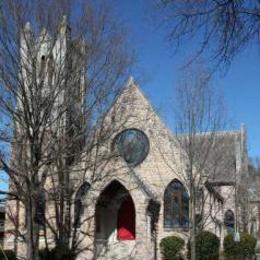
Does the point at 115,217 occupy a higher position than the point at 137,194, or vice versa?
the point at 137,194

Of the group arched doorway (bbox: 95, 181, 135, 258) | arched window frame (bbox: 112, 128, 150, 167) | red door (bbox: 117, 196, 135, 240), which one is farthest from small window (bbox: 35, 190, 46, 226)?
arched window frame (bbox: 112, 128, 150, 167)

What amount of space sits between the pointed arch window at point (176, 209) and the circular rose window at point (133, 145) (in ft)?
8.77

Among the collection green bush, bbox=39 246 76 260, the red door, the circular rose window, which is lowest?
green bush, bbox=39 246 76 260

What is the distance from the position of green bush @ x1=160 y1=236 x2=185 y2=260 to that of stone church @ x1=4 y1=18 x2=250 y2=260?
550 millimetres

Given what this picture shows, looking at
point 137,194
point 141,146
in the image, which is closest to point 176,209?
point 137,194

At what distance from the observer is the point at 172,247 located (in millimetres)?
27266

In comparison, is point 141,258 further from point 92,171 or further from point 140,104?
point 140,104

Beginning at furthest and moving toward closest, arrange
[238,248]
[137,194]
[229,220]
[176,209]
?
[229,220] → [176,209] → [238,248] → [137,194]

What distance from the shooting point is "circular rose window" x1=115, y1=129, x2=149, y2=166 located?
30641mm

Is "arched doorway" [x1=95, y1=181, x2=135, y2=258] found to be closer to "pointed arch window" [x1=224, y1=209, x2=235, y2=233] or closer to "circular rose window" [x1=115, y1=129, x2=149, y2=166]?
"circular rose window" [x1=115, y1=129, x2=149, y2=166]

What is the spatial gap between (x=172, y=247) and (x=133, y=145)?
21.9ft

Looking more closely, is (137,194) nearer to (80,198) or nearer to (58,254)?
(80,198)

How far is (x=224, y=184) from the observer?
39.9m

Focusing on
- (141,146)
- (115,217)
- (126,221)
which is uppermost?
(141,146)
